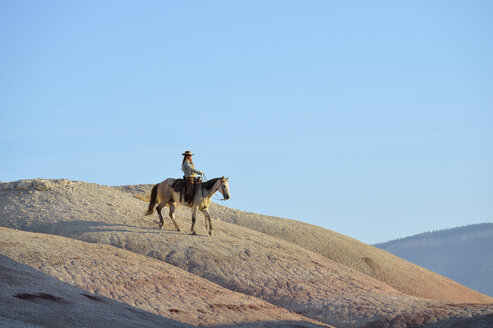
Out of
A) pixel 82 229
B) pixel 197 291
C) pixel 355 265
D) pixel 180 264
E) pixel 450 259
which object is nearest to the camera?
pixel 197 291

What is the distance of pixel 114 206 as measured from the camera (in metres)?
28.9

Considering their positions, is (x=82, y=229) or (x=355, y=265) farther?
(x=355, y=265)

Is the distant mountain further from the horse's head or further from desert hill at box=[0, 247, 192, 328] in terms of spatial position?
desert hill at box=[0, 247, 192, 328]

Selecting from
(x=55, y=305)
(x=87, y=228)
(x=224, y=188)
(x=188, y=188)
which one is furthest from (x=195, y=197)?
(x=55, y=305)

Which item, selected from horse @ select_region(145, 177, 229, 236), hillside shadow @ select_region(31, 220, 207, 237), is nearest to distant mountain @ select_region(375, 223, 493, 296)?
horse @ select_region(145, 177, 229, 236)

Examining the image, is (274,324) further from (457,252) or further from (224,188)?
(457,252)

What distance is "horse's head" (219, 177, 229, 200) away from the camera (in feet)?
82.0

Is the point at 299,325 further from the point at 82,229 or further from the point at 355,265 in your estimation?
the point at 355,265

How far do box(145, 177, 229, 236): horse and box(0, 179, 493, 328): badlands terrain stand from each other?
791 millimetres

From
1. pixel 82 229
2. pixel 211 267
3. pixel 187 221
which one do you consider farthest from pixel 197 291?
pixel 187 221

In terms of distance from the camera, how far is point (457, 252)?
12988 cm

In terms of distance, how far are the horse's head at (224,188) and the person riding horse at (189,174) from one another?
1.25m

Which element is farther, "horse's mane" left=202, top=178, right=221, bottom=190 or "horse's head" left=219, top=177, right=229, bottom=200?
"horse's mane" left=202, top=178, right=221, bottom=190

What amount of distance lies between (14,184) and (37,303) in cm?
1483
